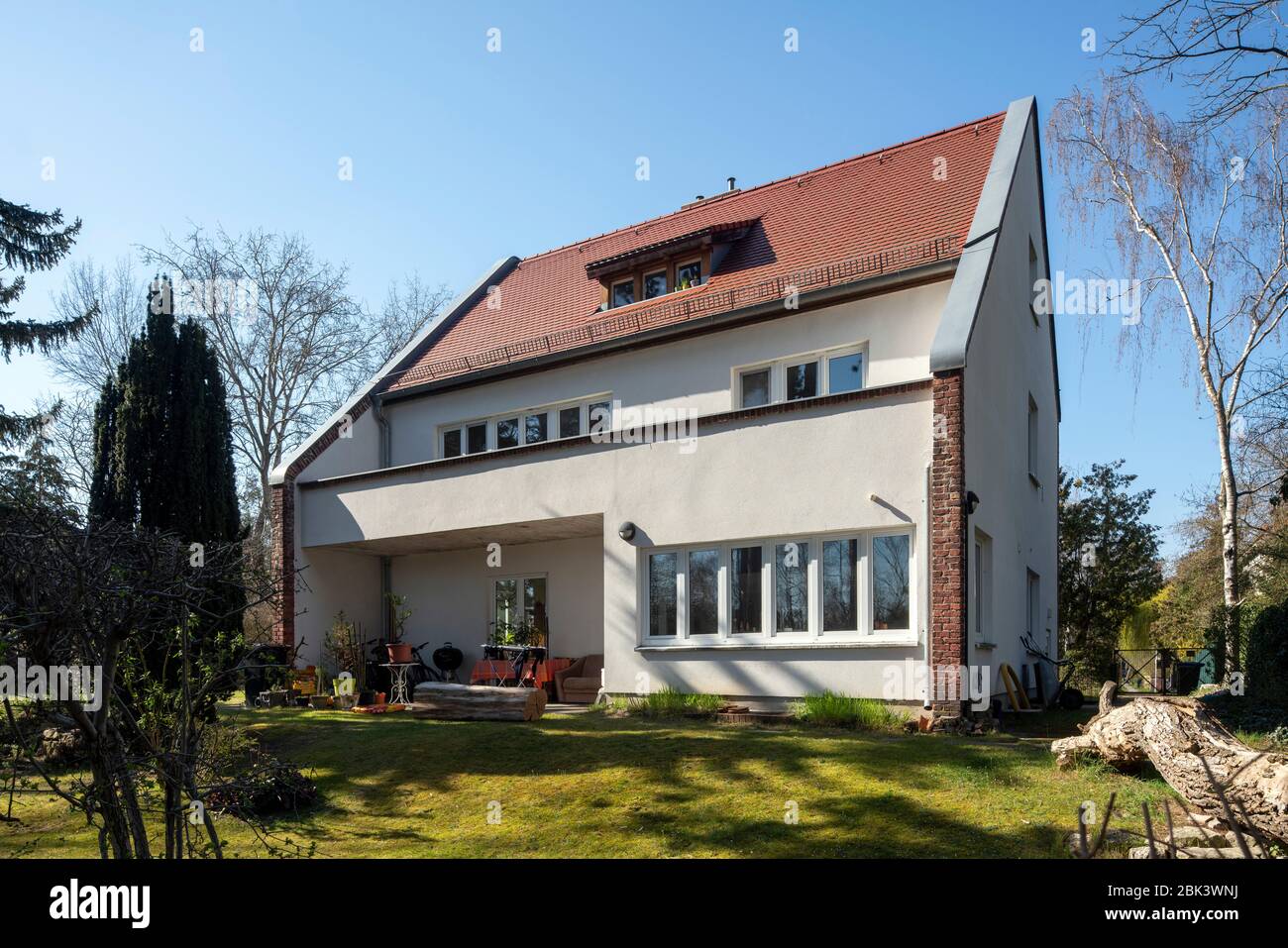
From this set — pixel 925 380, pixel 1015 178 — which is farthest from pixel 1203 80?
pixel 1015 178

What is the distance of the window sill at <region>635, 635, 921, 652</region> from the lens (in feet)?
37.7

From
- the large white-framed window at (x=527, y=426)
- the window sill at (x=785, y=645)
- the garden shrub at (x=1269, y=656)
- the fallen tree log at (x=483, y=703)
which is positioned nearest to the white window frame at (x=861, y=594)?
the window sill at (x=785, y=645)

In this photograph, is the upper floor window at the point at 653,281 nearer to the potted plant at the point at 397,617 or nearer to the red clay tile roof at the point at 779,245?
the red clay tile roof at the point at 779,245

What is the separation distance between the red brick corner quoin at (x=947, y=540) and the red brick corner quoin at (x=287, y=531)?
38.5ft

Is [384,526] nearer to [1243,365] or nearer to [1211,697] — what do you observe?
[1211,697]

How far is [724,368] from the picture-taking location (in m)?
15.0

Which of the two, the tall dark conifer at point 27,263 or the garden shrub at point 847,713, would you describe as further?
the tall dark conifer at point 27,263

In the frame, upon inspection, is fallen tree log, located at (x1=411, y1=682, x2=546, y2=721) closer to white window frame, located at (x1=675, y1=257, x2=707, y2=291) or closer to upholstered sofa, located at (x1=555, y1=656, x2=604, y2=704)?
upholstered sofa, located at (x1=555, y1=656, x2=604, y2=704)

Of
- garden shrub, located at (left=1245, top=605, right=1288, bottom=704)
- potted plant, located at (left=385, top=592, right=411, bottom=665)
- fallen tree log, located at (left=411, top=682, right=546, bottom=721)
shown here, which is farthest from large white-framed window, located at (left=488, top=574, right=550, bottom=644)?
garden shrub, located at (left=1245, top=605, right=1288, bottom=704)

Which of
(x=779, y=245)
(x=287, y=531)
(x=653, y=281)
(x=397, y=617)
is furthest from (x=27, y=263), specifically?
(x=779, y=245)

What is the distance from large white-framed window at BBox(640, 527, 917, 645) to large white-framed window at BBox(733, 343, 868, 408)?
2.42m

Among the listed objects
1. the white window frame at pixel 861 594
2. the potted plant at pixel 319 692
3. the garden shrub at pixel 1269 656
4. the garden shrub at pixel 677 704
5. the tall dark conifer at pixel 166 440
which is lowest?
the potted plant at pixel 319 692

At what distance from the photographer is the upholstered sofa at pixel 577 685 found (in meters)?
15.4
